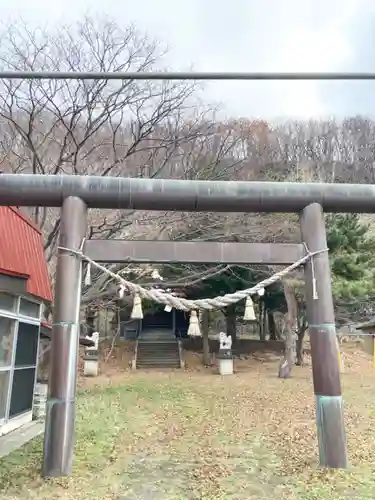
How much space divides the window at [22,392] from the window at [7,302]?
48.2 inches

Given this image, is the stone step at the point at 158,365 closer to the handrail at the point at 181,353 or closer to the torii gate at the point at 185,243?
the handrail at the point at 181,353

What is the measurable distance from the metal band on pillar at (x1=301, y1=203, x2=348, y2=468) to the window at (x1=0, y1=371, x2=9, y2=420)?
5380 mm

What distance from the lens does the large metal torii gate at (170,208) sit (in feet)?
14.6

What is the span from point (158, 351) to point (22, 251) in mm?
15837

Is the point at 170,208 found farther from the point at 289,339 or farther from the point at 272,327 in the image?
the point at 272,327

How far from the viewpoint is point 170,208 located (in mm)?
5043

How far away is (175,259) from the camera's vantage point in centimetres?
491

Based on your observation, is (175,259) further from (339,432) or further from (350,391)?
(350,391)

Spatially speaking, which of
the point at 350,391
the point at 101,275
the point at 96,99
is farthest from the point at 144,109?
the point at 350,391

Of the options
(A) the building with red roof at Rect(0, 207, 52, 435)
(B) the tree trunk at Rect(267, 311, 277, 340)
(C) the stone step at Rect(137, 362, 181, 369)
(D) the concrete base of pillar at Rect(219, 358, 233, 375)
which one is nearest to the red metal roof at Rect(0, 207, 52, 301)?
(A) the building with red roof at Rect(0, 207, 52, 435)

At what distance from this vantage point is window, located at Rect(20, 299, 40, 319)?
8398 millimetres

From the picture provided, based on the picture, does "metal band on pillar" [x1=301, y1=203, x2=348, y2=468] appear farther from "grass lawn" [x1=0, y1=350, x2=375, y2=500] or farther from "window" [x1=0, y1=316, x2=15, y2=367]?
"window" [x1=0, y1=316, x2=15, y2=367]

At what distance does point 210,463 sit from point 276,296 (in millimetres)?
16796

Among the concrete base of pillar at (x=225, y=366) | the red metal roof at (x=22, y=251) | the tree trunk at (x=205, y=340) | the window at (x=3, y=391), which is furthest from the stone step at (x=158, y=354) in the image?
the window at (x=3, y=391)
